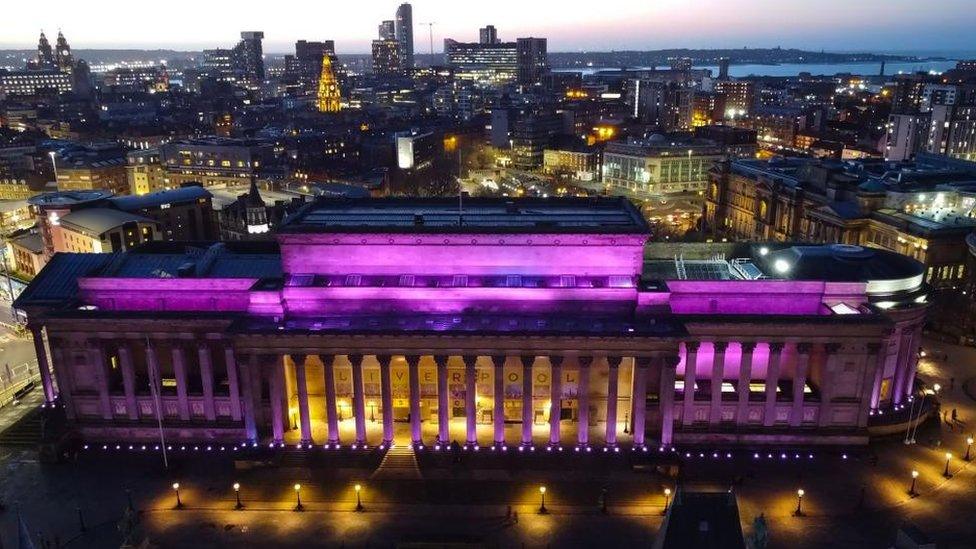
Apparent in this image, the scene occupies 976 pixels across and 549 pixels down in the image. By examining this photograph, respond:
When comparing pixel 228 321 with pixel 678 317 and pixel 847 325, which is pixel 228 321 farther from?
pixel 847 325

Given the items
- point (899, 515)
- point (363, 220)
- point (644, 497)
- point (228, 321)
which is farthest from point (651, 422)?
point (228, 321)

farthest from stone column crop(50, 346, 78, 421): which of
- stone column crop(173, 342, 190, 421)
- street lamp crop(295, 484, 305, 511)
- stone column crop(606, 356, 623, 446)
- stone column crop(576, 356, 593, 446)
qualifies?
stone column crop(606, 356, 623, 446)

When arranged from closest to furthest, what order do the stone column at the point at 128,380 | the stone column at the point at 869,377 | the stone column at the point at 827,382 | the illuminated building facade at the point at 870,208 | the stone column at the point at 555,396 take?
1. the stone column at the point at 555,396
2. the stone column at the point at 869,377
3. the stone column at the point at 827,382
4. the stone column at the point at 128,380
5. the illuminated building facade at the point at 870,208

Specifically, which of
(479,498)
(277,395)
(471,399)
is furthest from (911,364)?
(277,395)

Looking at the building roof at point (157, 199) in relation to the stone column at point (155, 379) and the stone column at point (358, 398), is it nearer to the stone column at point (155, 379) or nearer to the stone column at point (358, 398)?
the stone column at point (155, 379)

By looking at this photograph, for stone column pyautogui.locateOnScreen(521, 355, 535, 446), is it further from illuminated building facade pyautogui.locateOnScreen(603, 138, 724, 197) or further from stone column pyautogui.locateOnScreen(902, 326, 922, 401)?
illuminated building facade pyautogui.locateOnScreen(603, 138, 724, 197)

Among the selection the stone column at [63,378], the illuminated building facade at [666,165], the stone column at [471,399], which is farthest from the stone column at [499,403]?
the illuminated building facade at [666,165]
